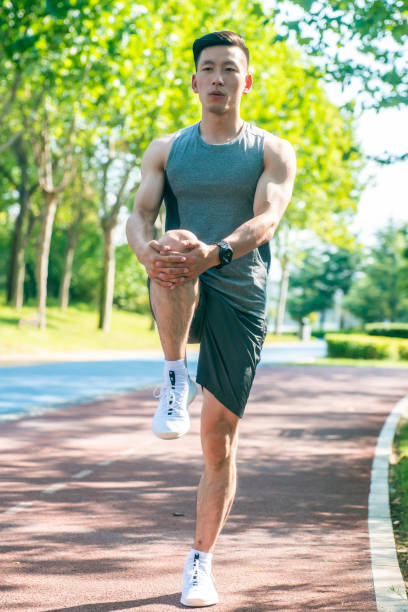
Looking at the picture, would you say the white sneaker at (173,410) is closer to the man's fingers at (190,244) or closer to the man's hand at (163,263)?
the man's hand at (163,263)

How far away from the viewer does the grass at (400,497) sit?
4838 millimetres

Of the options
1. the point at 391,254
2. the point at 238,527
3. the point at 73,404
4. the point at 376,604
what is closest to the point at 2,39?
the point at 73,404

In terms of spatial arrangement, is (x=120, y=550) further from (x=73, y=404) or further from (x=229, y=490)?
(x=73, y=404)

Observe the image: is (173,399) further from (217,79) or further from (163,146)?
(217,79)

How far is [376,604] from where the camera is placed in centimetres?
378

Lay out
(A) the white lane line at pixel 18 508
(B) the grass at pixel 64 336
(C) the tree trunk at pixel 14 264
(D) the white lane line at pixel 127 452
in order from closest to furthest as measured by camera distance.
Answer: (A) the white lane line at pixel 18 508, (D) the white lane line at pixel 127 452, (B) the grass at pixel 64 336, (C) the tree trunk at pixel 14 264

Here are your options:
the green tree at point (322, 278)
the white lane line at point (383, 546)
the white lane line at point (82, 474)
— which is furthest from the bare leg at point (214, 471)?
the green tree at point (322, 278)

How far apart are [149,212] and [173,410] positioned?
0.91 meters

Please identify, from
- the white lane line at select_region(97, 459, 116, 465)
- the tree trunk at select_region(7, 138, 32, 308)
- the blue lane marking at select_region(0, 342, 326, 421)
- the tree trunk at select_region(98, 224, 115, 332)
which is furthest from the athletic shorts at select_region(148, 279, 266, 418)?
the tree trunk at select_region(7, 138, 32, 308)

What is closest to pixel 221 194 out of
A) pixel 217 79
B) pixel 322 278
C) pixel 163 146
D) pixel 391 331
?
pixel 163 146

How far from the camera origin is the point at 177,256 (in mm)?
3191

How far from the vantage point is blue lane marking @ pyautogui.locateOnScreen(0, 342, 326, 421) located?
39.1ft

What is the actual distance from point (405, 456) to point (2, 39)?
15009mm

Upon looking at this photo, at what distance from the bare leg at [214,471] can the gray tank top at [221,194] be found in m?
0.51
